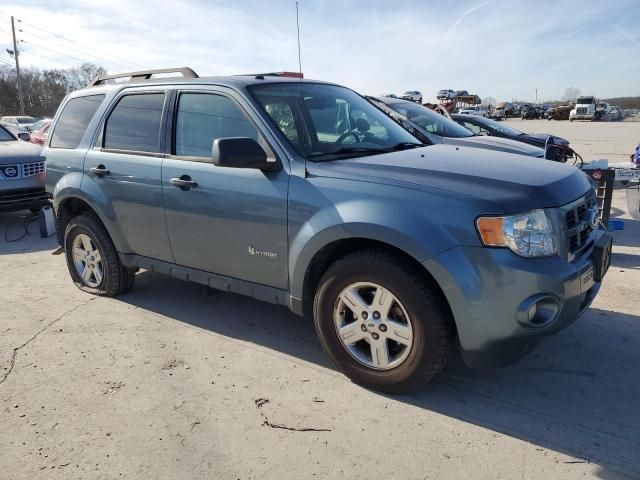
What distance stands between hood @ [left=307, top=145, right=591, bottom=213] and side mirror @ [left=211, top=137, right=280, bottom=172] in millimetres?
320

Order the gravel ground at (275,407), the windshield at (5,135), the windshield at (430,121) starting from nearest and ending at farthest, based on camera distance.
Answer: the gravel ground at (275,407)
the windshield at (430,121)
the windshield at (5,135)

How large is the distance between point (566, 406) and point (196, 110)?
3101 mm

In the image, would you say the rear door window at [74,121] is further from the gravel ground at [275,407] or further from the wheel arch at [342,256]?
the wheel arch at [342,256]

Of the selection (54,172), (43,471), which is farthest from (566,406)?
(54,172)

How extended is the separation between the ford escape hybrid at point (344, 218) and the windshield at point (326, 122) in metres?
0.01

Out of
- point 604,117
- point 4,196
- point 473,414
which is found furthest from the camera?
point 604,117

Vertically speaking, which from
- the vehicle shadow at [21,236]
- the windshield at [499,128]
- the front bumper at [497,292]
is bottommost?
the vehicle shadow at [21,236]

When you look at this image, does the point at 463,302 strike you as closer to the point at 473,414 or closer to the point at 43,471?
the point at 473,414

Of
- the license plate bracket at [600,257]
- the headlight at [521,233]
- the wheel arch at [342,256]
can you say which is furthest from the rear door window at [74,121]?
the license plate bracket at [600,257]

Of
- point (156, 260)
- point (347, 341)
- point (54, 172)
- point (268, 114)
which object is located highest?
point (268, 114)

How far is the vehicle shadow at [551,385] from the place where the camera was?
2.70 meters

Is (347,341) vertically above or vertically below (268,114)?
below

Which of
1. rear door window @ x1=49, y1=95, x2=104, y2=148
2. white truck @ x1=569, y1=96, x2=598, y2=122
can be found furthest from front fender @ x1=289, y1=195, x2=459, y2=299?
white truck @ x1=569, y1=96, x2=598, y2=122

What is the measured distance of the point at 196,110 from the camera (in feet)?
12.7
